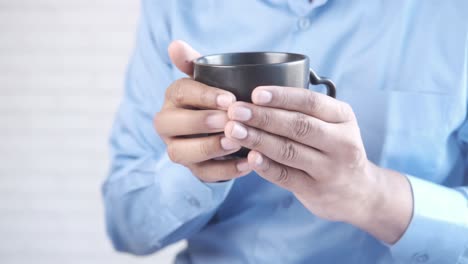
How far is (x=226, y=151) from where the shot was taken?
0.64m

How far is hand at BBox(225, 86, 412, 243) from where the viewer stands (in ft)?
1.92

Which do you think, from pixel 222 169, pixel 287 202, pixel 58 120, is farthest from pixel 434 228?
pixel 58 120

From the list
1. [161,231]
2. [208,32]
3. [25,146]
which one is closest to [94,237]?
[25,146]

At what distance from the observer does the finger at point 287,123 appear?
1.90 ft

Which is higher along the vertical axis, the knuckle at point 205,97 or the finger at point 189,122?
the knuckle at point 205,97

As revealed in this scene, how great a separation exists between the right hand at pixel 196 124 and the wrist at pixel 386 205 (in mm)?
176

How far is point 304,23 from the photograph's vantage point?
0.91 metres

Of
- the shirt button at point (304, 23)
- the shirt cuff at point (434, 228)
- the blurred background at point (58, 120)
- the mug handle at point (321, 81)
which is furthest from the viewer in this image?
the blurred background at point (58, 120)

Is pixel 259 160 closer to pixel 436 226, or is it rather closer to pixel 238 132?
pixel 238 132

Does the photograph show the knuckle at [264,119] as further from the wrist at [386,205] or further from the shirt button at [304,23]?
the shirt button at [304,23]

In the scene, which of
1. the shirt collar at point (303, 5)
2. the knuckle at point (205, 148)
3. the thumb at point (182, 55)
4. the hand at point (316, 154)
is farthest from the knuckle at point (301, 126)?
the shirt collar at point (303, 5)

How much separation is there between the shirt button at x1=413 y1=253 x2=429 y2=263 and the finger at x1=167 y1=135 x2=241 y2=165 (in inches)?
14.6

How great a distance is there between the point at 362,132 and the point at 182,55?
0.33m

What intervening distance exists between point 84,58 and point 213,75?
145 centimetres
